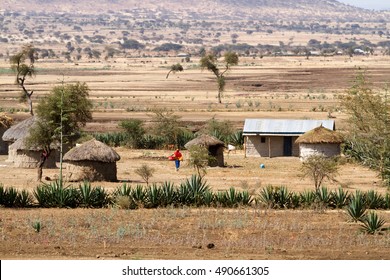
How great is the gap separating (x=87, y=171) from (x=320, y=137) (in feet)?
40.1

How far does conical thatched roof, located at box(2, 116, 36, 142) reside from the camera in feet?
152

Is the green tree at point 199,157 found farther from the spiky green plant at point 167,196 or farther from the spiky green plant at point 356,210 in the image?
the spiky green plant at point 356,210

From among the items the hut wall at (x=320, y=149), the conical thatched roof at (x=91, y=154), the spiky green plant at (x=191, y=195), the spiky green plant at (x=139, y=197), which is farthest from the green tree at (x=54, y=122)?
the hut wall at (x=320, y=149)

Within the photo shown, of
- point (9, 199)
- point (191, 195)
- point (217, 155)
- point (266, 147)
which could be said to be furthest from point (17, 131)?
point (191, 195)

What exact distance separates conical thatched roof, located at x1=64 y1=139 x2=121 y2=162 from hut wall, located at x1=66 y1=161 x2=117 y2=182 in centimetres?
38

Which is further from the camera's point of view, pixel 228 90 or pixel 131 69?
pixel 131 69

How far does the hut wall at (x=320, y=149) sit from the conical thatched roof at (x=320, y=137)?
284 mm

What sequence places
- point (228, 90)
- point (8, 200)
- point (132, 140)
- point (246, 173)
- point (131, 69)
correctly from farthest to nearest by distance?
point (131, 69), point (228, 90), point (132, 140), point (246, 173), point (8, 200)

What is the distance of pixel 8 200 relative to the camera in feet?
104

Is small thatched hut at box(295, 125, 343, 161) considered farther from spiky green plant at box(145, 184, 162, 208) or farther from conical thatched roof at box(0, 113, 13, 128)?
spiky green plant at box(145, 184, 162, 208)

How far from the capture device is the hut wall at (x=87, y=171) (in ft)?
130

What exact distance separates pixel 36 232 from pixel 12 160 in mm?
20477

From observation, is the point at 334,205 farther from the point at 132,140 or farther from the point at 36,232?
the point at 132,140

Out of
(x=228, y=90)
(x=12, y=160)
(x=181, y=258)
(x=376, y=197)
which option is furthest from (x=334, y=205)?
(x=228, y=90)
